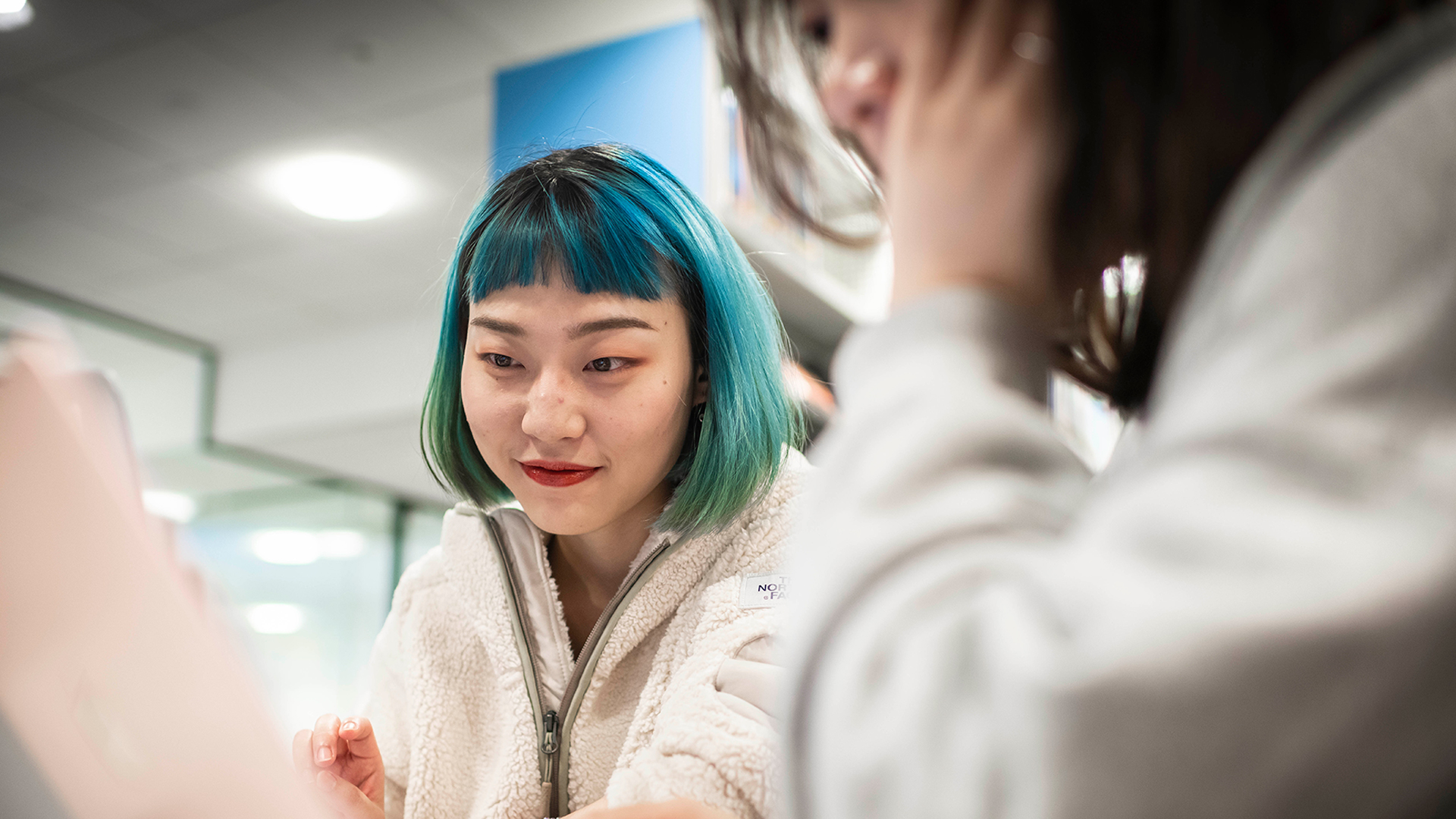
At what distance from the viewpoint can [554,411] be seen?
2.95 feet

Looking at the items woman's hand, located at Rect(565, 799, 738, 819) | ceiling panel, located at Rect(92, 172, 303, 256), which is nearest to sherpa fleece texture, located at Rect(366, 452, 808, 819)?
woman's hand, located at Rect(565, 799, 738, 819)

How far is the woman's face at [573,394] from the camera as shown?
911 mm

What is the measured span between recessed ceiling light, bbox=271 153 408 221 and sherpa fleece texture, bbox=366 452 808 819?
302 centimetres

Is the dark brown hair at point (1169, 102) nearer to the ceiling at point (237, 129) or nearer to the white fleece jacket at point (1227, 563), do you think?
the white fleece jacket at point (1227, 563)

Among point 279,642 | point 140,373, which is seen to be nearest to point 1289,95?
point 140,373

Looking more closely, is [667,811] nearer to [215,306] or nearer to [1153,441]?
[1153,441]

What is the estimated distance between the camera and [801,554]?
0.37 m

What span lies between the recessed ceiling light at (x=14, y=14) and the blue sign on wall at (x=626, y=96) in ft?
4.30

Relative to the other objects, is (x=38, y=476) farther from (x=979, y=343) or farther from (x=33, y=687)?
(x=979, y=343)

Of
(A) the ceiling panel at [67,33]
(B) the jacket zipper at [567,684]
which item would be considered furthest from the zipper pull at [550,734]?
(A) the ceiling panel at [67,33]

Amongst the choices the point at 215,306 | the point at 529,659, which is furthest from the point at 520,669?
the point at 215,306

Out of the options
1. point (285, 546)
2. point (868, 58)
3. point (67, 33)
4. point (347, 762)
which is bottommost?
point (285, 546)

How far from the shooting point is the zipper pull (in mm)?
951

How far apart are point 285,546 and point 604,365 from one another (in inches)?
259
